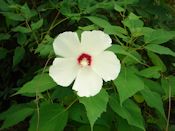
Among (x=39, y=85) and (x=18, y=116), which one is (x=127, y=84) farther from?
(x=18, y=116)

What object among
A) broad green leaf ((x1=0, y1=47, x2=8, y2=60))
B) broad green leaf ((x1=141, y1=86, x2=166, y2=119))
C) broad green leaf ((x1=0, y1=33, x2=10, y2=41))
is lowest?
broad green leaf ((x1=0, y1=47, x2=8, y2=60))

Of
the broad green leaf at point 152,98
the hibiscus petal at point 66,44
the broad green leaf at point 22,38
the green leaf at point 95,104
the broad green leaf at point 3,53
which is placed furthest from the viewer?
the broad green leaf at point 3,53

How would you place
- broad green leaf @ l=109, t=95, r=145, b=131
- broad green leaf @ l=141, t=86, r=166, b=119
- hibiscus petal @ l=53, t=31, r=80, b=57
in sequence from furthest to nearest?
1. broad green leaf @ l=141, t=86, r=166, b=119
2. broad green leaf @ l=109, t=95, r=145, b=131
3. hibiscus petal @ l=53, t=31, r=80, b=57

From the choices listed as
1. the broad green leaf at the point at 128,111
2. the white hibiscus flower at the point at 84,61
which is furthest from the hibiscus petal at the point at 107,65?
the broad green leaf at the point at 128,111

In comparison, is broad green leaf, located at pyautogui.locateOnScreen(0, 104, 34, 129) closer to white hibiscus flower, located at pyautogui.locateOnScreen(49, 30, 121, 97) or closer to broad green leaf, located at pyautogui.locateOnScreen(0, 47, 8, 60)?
white hibiscus flower, located at pyautogui.locateOnScreen(49, 30, 121, 97)

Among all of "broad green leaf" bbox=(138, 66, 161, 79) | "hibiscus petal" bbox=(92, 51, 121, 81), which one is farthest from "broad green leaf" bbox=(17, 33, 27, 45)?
"hibiscus petal" bbox=(92, 51, 121, 81)

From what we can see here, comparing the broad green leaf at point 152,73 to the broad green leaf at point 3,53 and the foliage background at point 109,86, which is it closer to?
the foliage background at point 109,86
